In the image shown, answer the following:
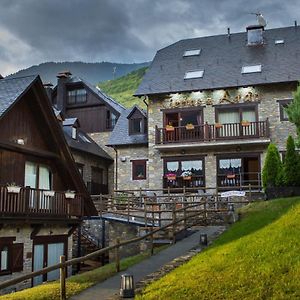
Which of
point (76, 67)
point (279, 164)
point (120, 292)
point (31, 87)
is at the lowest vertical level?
point (120, 292)

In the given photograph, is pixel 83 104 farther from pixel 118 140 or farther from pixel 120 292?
pixel 120 292

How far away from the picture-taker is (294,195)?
24.7 metres

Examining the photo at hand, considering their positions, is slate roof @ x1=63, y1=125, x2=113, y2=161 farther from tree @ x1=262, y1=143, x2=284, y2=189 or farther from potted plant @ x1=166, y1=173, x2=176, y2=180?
tree @ x1=262, y1=143, x2=284, y2=189

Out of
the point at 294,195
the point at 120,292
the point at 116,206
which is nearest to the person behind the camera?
the point at 120,292

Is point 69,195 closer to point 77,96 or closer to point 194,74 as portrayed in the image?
point 194,74

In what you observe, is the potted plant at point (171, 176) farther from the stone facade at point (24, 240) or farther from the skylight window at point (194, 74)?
the stone facade at point (24, 240)

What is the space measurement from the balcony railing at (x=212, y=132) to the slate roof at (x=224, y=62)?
2546mm

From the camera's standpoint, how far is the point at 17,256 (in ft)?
61.0

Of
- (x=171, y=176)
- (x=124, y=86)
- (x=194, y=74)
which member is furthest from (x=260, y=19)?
(x=124, y=86)

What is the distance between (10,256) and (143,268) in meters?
5.77

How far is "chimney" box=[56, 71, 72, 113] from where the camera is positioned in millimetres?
42625

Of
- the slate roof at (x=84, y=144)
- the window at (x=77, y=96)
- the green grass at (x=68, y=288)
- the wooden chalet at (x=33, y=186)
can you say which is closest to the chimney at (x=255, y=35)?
the slate roof at (x=84, y=144)

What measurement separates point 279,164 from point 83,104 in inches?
819

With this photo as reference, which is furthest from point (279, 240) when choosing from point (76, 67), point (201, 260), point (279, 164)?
point (76, 67)
